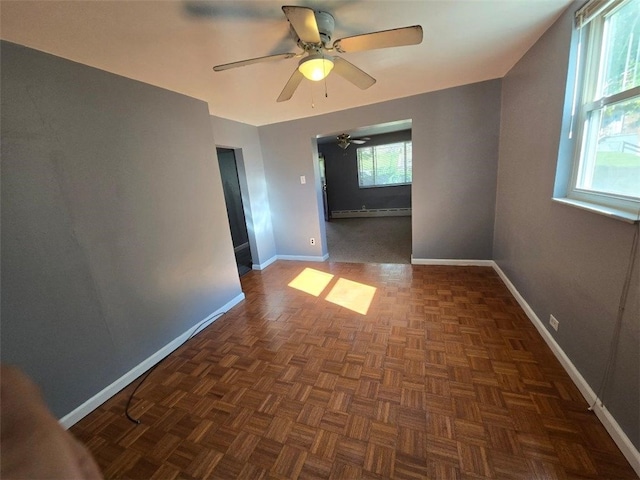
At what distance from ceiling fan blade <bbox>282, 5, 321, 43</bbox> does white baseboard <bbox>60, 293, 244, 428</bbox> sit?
2.31m

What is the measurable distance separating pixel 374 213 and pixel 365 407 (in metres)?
6.41

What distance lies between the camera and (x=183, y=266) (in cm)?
232

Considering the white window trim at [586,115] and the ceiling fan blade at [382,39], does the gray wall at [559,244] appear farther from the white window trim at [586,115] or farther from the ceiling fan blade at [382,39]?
the ceiling fan blade at [382,39]

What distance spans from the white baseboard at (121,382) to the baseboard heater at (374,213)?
5826 millimetres

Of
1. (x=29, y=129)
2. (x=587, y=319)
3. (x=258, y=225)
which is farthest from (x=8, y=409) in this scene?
(x=258, y=225)

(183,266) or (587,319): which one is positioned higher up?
(183,266)

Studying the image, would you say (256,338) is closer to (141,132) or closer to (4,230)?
(4,230)

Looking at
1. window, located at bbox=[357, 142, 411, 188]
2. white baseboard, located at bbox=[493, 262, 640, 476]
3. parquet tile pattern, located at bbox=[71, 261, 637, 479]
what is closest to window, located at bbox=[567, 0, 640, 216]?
white baseboard, located at bbox=[493, 262, 640, 476]

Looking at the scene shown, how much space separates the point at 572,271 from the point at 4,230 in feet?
10.6

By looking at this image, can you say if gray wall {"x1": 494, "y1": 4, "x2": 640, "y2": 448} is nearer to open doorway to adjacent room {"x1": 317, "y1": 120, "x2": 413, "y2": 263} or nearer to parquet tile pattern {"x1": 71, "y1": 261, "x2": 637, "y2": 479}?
parquet tile pattern {"x1": 71, "y1": 261, "x2": 637, "y2": 479}

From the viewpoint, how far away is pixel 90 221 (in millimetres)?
1662

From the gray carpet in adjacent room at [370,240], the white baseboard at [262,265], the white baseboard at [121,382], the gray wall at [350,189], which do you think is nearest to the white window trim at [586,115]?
the gray carpet in adjacent room at [370,240]

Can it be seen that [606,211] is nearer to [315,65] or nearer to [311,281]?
[315,65]

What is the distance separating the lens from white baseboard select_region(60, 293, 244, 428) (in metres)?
1.58
